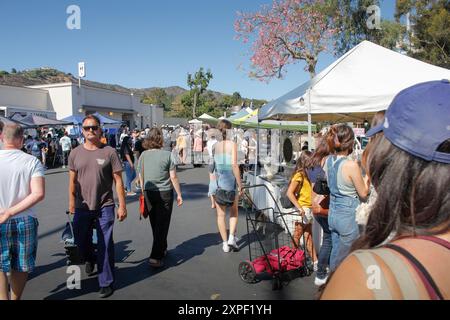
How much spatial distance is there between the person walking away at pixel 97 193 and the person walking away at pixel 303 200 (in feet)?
7.34

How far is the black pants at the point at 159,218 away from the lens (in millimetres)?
5055

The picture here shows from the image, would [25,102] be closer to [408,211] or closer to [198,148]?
[198,148]

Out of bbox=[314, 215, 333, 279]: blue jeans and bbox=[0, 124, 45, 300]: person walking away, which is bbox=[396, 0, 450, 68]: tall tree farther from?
bbox=[0, 124, 45, 300]: person walking away

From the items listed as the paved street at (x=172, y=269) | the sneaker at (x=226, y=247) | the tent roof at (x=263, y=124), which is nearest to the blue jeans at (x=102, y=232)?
the paved street at (x=172, y=269)

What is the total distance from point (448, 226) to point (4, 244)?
352 centimetres

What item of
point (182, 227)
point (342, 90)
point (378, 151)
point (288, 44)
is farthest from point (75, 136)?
point (378, 151)

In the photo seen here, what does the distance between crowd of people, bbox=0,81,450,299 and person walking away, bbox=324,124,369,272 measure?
0.4 inches

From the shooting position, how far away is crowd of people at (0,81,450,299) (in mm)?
897

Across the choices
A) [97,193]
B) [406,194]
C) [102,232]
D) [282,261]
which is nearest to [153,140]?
[97,193]

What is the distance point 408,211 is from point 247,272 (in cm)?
376

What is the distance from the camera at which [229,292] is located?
4227 millimetres

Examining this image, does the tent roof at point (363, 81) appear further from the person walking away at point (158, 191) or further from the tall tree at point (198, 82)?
the tall tree at point (198, 82)

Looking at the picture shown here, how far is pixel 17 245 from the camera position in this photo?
333 cm

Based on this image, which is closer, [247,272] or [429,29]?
[247,272]
